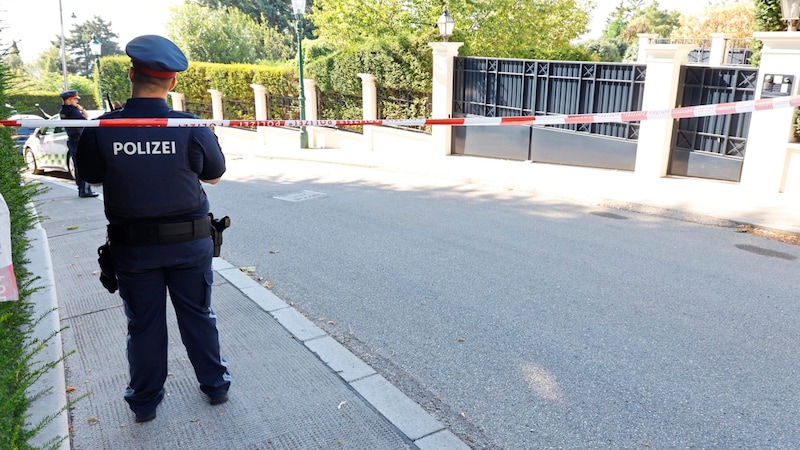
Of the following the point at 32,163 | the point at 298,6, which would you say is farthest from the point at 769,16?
the point at 32,163

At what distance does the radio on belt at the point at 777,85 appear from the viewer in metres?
9.52

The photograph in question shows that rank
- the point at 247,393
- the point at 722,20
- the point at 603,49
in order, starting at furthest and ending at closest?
the point at 722,20 < the point at 603,49 < the point at 247,393

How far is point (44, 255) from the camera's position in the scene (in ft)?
18.2

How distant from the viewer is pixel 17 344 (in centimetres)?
321

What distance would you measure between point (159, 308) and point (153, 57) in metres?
1.30

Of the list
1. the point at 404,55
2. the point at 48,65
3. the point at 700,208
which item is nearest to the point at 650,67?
the point at 700,208

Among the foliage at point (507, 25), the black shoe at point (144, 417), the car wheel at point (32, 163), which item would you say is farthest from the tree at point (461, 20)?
the black shoe at point (144, 417)

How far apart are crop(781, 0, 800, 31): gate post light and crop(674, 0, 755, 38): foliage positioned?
2838 centimetres

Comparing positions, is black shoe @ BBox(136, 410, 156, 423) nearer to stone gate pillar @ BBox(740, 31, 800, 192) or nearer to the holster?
the holster

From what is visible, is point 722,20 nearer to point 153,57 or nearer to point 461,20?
point 461,20

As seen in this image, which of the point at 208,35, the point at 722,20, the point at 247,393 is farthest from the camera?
the point at 722,20

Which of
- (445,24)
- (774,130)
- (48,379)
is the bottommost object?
(48,379)

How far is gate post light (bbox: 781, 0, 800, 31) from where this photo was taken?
366 inches

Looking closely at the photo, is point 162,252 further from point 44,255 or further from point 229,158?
point 229,158
